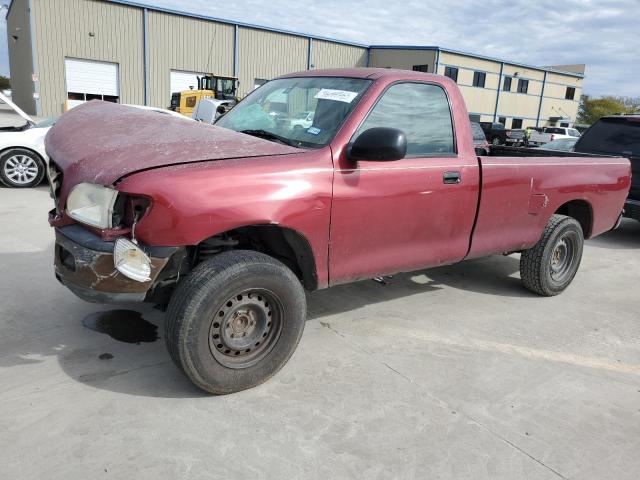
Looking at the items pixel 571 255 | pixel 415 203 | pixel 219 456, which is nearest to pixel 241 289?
pixel 219 456

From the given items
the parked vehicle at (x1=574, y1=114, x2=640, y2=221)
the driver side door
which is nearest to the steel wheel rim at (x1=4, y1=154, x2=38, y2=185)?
the driver side door

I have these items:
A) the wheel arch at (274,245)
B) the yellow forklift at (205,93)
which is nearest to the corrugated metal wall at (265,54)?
the yellow forklift at (205,93)

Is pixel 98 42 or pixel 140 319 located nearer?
pixel 140 319

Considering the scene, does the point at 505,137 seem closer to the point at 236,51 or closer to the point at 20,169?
the point at 236,51

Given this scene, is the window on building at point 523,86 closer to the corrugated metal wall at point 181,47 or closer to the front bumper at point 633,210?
the corrugated metal wall at point 181,47

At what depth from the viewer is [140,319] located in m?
4.00

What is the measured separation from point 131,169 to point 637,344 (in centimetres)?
399

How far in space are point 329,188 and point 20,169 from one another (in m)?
7.68

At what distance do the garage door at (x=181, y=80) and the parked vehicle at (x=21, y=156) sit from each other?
1053 inches

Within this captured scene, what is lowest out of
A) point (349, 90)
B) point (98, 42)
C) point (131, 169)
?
point (131, 169)

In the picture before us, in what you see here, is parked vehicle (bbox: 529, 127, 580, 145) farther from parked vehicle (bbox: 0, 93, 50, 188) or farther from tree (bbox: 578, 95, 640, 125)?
tree (bbox: 578, 95, 640, 125)

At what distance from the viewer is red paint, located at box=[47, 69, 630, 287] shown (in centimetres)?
267

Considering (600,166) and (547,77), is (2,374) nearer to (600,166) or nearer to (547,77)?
(600,166)

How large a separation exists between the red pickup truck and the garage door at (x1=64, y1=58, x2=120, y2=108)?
3147cm
